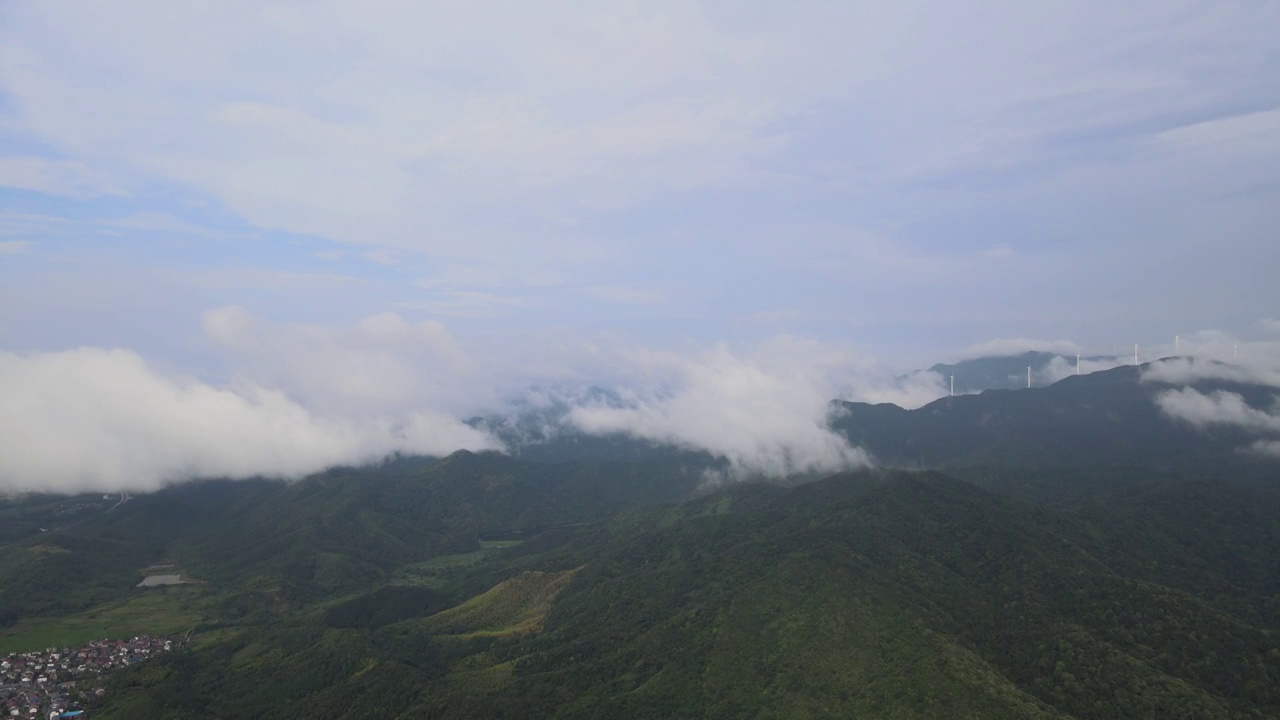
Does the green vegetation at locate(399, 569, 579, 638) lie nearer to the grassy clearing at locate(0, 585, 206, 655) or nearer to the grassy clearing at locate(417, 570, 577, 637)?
the grassy clearing at locate(417, 570, 577, 637)

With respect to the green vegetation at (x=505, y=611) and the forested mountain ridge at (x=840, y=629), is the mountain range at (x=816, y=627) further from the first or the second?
the green vegetation at (x=505, y=611)

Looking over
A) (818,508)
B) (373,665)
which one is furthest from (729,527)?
(373,665)

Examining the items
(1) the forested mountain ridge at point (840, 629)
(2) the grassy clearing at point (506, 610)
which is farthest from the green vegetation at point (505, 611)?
(1) the forested mountain ridge at point (840, 629)

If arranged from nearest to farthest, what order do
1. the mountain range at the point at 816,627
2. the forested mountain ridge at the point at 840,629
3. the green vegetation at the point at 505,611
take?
the forested mountain ridge at the point at 840,629
the mountain range at the point at 816,627
the green vegetation at the point at 505,611

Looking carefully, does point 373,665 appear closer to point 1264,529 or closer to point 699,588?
point 699,588

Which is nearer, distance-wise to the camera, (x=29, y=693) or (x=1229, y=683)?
(x=1229, y=683)

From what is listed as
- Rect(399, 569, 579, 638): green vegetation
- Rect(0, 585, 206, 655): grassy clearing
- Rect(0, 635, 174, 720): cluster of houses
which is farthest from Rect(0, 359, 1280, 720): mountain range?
Rect(0, 635, 174, 720): cluster of houses
